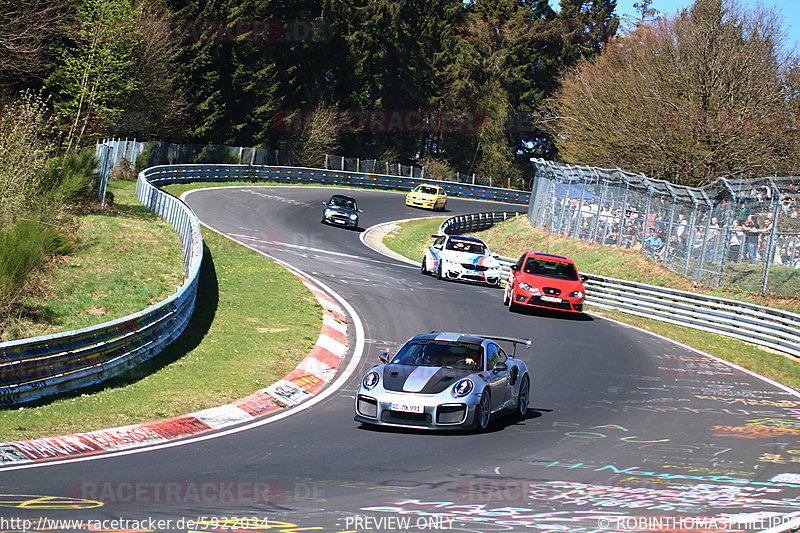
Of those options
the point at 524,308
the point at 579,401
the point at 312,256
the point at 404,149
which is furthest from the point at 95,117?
the point at 404,149

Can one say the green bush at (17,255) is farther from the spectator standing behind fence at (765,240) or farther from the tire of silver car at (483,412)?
the spectator standing behind fence at (765,240)

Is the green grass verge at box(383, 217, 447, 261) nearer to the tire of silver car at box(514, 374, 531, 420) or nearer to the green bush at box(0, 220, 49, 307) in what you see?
the green bush at box(0, 220, 49, 307)

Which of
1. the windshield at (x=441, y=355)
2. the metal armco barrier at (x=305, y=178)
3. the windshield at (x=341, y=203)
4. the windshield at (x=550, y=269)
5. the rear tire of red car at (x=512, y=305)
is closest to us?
the windshield at (x=441, y=355)

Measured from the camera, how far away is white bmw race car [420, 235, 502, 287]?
2931 centimetres

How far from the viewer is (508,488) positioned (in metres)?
8.97

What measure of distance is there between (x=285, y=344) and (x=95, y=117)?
21512 mm

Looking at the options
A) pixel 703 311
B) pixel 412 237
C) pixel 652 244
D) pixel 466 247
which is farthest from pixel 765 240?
pixel 412 237

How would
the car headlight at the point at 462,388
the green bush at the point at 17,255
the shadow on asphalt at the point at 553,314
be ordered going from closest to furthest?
the car headlight at the point at 462,388 < the green bush at the point at 17,255 < the shadow on asphalt at the point at 553,314

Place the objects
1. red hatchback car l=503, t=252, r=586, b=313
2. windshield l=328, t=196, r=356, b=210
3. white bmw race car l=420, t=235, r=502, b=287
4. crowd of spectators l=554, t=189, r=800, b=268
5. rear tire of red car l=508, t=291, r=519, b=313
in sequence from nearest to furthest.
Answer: red hatchback car l=503, t=252, r=586, b=313 → rear tire of red car l=508, t=291, r=519, b=313 → crowd of spectators l=554, t=189, r=800, b=268 → white bmw race car l=420, t=235, r=502, b=287 → windshield l=328, t=196, r=356, b=210

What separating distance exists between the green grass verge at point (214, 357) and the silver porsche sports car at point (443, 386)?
275 cm

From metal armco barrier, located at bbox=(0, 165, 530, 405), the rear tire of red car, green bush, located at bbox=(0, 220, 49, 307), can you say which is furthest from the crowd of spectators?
green bush, located at bbox=(0, 220, 49, 307)

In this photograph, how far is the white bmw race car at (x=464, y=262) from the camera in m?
29.3

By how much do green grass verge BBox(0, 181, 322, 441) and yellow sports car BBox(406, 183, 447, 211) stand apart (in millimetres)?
30746
